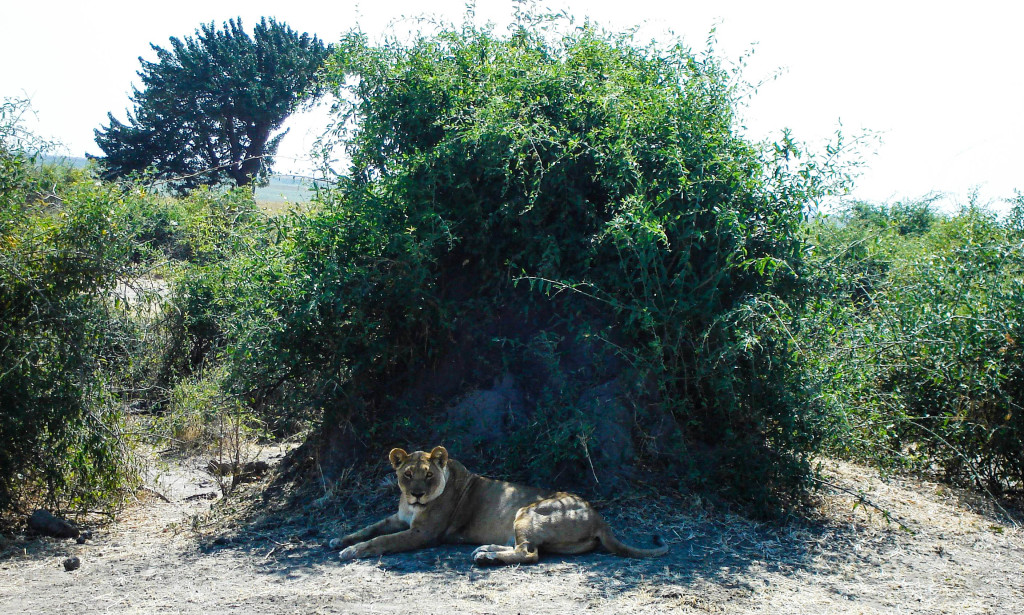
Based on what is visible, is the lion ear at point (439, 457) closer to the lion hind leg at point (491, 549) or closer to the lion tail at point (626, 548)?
the lion hind leg at point (491, 549)

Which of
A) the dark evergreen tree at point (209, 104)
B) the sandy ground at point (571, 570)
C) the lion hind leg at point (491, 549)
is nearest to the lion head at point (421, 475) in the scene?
the sandy ground at point (571, 570)

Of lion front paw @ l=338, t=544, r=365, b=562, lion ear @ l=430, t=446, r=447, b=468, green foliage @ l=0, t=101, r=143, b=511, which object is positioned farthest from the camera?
green foliage @ l=0, t=101, r=143, b=511

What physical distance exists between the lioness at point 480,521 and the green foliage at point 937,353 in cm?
242

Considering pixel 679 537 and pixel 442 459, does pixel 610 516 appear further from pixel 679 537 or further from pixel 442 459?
pixel 442 459

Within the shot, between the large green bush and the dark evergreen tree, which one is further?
the dark evergreen tree

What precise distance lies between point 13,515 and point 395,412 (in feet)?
10.5

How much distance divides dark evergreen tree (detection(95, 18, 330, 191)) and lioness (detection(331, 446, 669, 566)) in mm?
28100

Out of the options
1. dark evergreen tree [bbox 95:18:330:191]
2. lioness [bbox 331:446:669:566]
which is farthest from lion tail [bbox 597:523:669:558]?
dark evergreen tree [bbox 95:18:330:191]

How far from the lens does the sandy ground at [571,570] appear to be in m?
4.80

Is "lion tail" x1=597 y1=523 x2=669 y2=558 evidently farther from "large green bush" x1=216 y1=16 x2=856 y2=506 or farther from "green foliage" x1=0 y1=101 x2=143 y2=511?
"green foliage" x1=0 y1=101 x2=143 y2=511

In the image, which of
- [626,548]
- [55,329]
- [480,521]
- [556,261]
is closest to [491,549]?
[480,521]

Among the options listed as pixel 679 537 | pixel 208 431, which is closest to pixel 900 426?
pixel 679 537

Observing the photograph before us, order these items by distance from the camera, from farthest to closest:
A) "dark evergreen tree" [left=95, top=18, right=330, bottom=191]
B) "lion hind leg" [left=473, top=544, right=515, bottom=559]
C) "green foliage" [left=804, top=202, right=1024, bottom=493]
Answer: "dark evergreen tree" [left=95, top=18, right=330, bottom=191] < "green foliage" [left=804, top=202, right=1024, bottom=493] < "lion hind leg" [left=473, top=544, right=515, bottom=559]

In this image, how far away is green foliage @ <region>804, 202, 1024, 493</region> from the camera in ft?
22.2
